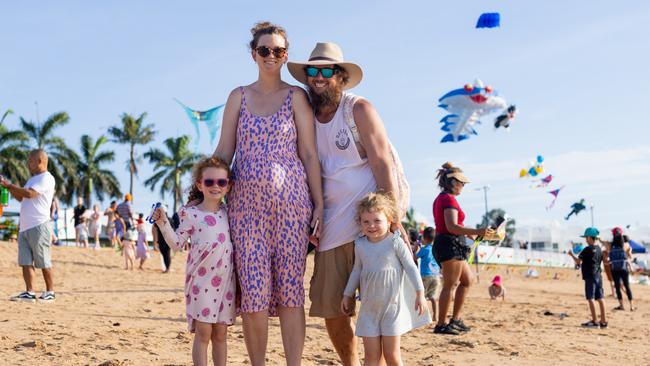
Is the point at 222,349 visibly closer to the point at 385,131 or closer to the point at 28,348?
the point at 385,131

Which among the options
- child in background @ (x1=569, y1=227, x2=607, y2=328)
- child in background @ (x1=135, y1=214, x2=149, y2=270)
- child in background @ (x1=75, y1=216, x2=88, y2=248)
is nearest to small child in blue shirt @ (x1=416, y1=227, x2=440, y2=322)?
child in background @ (x1=569, y1=227, x2=607, y2=328)

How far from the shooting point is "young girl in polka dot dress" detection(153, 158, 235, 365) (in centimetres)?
360

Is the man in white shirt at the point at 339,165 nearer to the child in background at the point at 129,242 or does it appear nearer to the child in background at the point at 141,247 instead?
the child in background at the point at 129,242

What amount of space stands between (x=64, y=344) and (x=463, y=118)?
951 cm

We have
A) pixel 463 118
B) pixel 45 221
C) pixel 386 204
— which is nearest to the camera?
pixel 386 204

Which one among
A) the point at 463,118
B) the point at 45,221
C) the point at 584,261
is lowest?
the point at 584,261

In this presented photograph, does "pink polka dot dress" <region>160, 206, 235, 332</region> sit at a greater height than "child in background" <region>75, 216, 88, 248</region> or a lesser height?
lesser

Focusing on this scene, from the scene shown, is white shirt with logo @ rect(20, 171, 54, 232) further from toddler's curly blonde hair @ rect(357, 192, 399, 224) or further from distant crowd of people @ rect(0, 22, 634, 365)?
toddler's curly blonde hair @ rect(357, 192, 399, 224)

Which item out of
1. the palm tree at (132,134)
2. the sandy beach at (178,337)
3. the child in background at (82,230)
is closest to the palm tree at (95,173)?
the palm tree at (132,134)

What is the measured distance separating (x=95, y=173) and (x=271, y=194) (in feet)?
147

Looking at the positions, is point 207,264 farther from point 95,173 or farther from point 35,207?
point 95,173

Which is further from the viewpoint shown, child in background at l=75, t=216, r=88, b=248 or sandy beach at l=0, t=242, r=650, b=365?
child in background at l=75, t=216, r=88, b=248

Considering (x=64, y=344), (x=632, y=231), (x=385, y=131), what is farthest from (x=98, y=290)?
(x=632, y=231)

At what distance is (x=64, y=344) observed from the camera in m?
5.14
